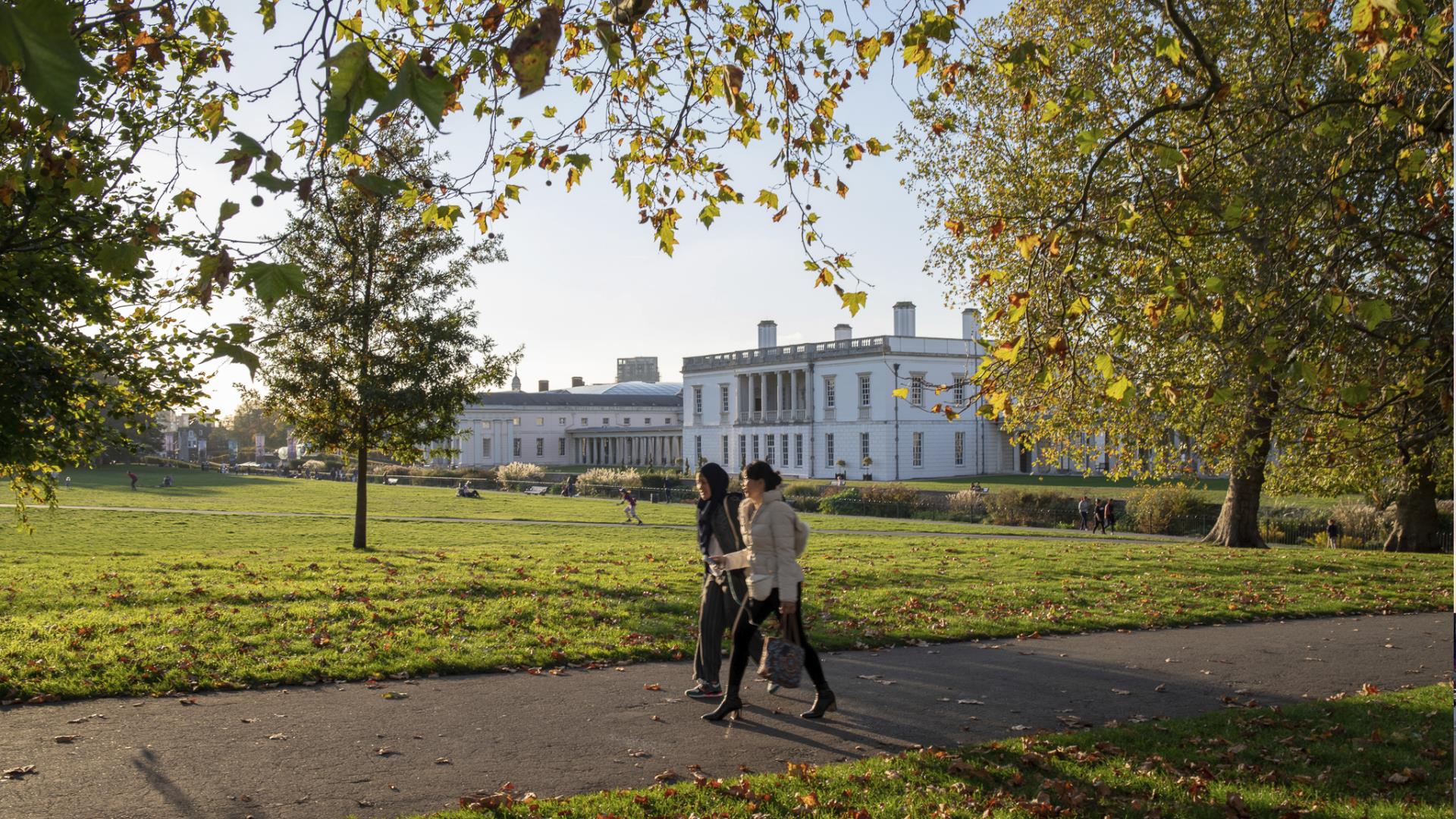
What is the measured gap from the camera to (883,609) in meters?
12.8

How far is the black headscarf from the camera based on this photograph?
837 cm

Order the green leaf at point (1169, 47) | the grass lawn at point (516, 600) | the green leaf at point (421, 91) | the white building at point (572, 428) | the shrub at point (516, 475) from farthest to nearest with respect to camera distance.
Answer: the white building at point (572, 428)
the shrub at point (516, 475)
the grass lawn at point (516, 600)
the green leaf at point (1169, 47)
the green leaf at point (421, 91)

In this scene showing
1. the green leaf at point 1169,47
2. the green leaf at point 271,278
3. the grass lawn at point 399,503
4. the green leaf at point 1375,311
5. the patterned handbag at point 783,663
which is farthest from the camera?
the grass lawn at point 399,503

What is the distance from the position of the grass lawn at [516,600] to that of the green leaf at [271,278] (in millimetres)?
5934

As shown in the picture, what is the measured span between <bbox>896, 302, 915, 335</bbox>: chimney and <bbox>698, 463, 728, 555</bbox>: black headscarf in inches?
2822

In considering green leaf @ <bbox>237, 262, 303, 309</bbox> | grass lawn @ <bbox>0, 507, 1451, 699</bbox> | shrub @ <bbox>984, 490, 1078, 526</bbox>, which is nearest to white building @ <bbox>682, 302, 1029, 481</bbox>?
shrub @ <bbox>984, 490, 1078, 526</bbox>

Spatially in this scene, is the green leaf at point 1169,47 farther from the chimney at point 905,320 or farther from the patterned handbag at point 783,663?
the chimney at point 905,320

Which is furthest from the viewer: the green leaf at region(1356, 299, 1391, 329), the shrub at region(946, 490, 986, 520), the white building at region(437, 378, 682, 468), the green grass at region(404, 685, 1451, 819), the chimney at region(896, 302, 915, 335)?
the white building at region(437, 378, 682, 468)

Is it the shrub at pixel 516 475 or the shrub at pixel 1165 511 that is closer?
the shrub at pixel 1165 511

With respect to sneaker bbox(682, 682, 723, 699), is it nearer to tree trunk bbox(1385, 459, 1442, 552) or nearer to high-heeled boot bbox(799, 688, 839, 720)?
high-heeled boot bbox(799, 688, 839, 720)

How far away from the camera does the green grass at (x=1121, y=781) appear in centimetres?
561

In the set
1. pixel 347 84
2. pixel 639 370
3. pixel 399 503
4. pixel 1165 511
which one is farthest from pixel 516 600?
pixel 639 370

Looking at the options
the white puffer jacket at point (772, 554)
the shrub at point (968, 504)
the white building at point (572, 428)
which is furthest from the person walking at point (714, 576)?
the white building at point (572, 428)

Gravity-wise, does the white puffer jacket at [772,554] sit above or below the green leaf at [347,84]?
below
